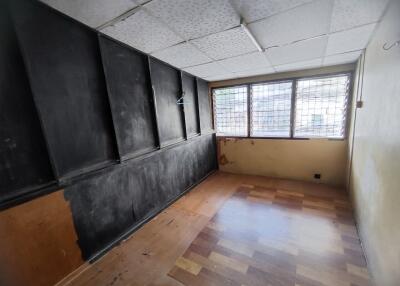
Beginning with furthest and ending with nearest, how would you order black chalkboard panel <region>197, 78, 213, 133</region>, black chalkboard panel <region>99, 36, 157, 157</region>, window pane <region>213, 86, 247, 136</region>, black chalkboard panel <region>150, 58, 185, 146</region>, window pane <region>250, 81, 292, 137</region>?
1. window pane <region>213, 86, 247, 136</region>
2. black chalkboard panel <region>197, 78, 213, 133</region>
3. window pane <region>250, 81, 292, 137</region>
4. black chalkboard panel <region>150, 58, 185, 146</region>
5. black chalkboard panel <region>99, 36, 157, 157</region>

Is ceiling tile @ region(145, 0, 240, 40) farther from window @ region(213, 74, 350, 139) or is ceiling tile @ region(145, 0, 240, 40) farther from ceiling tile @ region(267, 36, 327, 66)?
window @ region(213, 74, 350, 139)

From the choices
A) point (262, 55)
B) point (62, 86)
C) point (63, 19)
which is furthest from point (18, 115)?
point (262, 55)

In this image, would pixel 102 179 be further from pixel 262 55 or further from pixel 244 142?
pixel 244 142

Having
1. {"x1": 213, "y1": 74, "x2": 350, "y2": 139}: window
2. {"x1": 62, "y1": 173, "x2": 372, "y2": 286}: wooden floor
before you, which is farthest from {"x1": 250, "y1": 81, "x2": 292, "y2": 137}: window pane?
{"x1": 62, "y1": 173, "x2": 372, "y2": 286}: wooden floor

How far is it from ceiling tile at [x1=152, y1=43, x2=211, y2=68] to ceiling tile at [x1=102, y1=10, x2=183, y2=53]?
5.2 inches

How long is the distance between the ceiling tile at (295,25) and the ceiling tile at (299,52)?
0.59 feet

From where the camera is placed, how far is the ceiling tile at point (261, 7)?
1.26 m

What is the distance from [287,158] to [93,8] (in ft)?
12.0

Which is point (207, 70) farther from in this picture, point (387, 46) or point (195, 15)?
point (387, 46)

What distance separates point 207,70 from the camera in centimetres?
302

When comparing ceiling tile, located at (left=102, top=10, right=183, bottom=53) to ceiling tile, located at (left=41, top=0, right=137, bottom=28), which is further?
ceiling tile, located at (left=102, top=10, right=183, bottom=53)

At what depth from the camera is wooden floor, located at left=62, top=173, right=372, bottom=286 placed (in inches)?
61.6

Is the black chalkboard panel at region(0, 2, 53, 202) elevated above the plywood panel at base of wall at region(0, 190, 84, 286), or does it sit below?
above

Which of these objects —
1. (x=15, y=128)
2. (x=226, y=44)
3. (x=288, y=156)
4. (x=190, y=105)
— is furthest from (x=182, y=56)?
(x=288, y=156)
